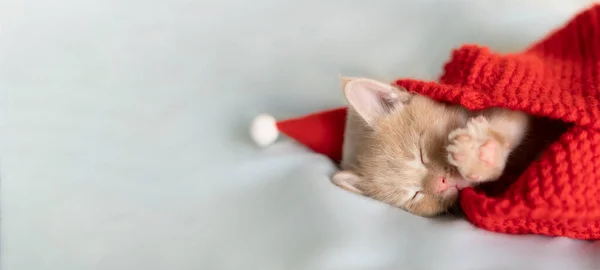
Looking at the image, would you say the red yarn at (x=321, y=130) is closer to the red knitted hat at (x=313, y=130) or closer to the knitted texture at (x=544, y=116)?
the red knitted hat at (x=313, y=130)

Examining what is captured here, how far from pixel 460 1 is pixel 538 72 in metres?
0.44

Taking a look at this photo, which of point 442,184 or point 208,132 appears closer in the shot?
point 442,184

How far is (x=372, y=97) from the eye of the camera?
97 centimetres

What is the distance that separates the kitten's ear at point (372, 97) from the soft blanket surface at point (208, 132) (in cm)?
14

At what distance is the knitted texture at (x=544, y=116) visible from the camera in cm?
75

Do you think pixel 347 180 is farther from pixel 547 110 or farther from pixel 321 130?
pixel 547 110

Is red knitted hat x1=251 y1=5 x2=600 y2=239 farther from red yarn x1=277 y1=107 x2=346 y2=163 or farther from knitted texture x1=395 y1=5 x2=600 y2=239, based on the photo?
red yarn x1=277 y1=107 x2=346 y2=163

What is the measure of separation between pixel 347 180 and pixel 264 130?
0.68 ft

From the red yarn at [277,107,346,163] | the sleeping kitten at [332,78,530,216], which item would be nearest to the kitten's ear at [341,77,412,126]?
the sleeping kitten at [332,78,530,216]

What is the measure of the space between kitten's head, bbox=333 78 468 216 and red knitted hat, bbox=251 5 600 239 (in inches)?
1.4

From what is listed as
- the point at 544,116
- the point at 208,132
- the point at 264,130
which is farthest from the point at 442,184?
the point at 208,132

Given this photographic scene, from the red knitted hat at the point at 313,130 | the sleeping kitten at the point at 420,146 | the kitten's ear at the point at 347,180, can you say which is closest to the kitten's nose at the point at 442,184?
the sleeping kitten at the point at 420,146

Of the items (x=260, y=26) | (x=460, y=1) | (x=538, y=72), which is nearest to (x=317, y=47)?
(x=260, y=26)

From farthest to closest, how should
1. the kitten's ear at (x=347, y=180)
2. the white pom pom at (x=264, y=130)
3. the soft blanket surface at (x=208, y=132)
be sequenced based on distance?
the white pom pom at (x=264, y=130), the kitten's ear at (x=347, y=180), the soft blanket surface at (x=208, y=132)
